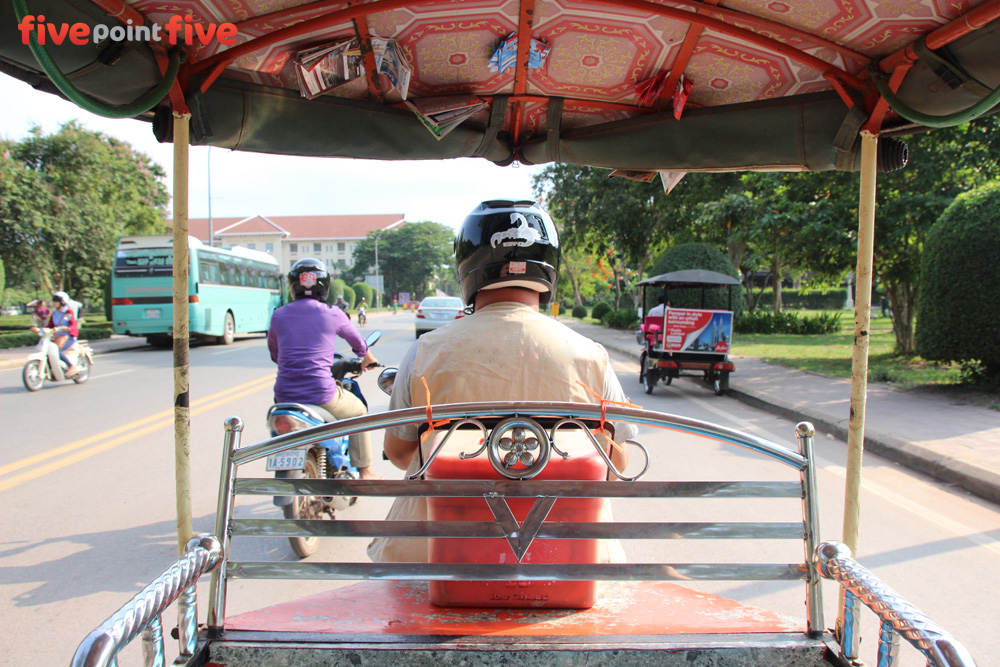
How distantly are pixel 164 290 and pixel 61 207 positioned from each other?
25.5 ft

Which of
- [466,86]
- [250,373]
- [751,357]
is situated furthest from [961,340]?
[250,373]

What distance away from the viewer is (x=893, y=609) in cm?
128

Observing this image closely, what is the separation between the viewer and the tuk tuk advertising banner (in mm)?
10375

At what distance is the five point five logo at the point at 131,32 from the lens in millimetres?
1777

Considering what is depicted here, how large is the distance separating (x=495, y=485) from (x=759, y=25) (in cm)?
188

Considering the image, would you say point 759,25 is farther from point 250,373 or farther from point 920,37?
point 250,373

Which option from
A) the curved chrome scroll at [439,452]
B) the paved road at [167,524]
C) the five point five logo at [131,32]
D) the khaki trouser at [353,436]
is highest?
the five point five logo at [131,32]

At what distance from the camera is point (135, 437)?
726 centimetres

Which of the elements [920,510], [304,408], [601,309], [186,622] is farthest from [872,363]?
[601,309]

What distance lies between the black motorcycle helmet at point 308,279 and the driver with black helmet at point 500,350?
8.39ft

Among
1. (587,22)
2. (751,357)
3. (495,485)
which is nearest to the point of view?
(495,485)

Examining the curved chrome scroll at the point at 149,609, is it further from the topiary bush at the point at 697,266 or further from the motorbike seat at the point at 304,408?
the topiary bush at the point at 697,266

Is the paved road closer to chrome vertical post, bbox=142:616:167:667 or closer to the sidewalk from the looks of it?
the sidewalk

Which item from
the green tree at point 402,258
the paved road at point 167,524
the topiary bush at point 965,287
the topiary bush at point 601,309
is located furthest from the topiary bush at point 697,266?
the green tree at point 402,258
